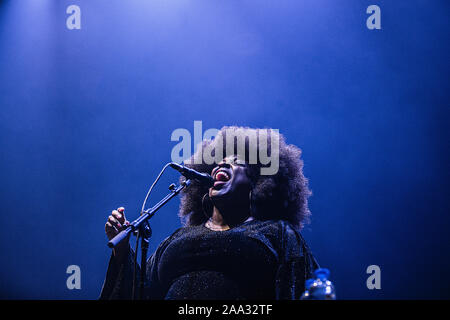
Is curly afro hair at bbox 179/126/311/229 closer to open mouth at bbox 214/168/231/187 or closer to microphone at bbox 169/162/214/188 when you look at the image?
open mouth at bbox 214/168/231/187

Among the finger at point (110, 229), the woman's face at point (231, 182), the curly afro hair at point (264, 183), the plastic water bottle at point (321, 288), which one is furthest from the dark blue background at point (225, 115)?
the plastic water bottle at point (321, 288)

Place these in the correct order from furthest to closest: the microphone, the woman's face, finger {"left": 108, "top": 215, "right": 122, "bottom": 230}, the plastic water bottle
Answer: the woman's face
finger {"left": 108, "top": 215, "right": 122, "bottom": 230}
the microphone
the plastic water bottle

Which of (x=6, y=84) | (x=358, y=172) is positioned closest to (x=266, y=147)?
(x=358, y=172)

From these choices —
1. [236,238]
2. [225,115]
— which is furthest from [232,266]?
[225,115]

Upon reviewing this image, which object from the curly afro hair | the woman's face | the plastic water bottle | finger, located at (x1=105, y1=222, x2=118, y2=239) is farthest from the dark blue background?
the plastic water bottle

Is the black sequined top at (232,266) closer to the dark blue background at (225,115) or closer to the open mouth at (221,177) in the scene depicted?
the open mouth at (221,177)

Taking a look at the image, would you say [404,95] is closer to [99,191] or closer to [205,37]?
[205,37]

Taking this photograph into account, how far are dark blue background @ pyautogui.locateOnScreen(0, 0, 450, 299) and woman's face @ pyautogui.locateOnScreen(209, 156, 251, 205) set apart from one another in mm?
477

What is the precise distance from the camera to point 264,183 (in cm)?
255

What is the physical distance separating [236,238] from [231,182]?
0.36 meters

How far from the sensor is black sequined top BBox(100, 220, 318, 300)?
7.19 feet

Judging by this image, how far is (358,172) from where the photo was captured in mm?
2713

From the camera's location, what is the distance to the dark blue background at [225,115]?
2654mm

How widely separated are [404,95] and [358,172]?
604 mm
